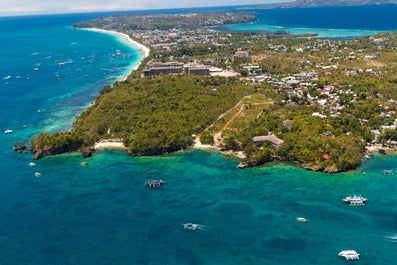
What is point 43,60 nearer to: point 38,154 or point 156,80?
point 156,80

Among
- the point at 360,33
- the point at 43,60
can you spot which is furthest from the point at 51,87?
the point at 360,33

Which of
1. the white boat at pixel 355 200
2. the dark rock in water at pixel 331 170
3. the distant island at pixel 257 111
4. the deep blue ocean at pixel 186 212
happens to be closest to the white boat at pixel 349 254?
the deep blue ocean at pixel 186 212

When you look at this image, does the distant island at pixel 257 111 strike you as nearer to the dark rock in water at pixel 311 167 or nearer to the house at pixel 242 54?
the dark rock in water at pixel 311 167

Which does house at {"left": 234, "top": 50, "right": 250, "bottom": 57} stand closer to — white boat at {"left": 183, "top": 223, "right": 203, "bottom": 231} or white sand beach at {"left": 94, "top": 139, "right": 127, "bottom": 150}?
white sand beach at {"left": 94, "top": 139, "right": 127, "bottom": 150}

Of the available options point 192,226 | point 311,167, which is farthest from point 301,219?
point 311,167

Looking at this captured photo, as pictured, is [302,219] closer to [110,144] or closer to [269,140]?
[269,140]

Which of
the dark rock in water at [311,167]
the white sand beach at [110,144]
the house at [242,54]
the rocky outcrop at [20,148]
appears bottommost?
the rocky outcrop at [20,148]
